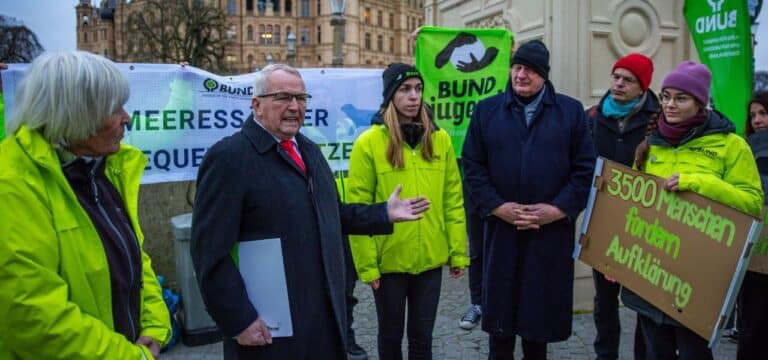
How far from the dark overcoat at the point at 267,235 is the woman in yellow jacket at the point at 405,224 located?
0.89m

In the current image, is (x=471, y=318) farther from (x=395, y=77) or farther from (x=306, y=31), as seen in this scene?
(x=306, y=31)

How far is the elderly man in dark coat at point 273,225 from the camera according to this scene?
2.24m

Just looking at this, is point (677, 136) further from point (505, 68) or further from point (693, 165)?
point (505, 68)

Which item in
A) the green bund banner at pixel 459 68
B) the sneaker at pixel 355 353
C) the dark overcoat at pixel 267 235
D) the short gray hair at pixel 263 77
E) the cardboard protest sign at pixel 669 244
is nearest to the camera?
the dark overcoat at pixel 267 235

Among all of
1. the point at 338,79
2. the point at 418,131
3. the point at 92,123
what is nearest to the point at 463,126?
the point at 338,79

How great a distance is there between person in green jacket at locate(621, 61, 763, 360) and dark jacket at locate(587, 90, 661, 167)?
0.74m

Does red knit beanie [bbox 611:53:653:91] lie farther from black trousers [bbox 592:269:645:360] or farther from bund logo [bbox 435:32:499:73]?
bund logo [bbox 435:32:499:73]

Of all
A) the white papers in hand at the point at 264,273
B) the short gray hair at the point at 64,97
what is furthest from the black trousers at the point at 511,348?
the short gray hair at the point at 64,97

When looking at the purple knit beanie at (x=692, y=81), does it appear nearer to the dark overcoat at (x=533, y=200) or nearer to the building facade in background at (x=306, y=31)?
the dark overcoat at (x=533, y=200)

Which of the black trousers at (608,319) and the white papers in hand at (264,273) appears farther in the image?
the black trousers at (608,319)

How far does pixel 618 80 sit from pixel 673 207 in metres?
1.33

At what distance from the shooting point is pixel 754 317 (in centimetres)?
342

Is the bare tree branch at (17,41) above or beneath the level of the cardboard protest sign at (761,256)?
above

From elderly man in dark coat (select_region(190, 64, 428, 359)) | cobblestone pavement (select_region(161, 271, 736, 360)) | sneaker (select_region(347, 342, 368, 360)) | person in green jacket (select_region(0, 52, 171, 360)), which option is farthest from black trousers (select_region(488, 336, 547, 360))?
person in green jacket (select_region(0, 52, 171, 360))
